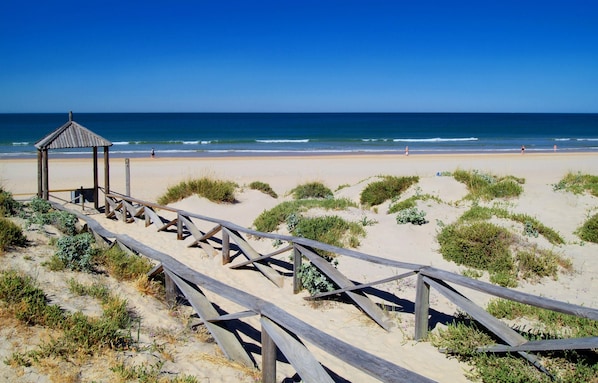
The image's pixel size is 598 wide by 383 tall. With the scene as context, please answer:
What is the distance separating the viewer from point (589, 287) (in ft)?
23.6

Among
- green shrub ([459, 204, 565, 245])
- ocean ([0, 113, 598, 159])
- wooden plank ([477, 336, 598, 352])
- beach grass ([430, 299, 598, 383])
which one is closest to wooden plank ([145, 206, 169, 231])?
green shrub ([459, 204, 565, 245])

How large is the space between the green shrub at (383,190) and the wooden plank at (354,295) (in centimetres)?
707

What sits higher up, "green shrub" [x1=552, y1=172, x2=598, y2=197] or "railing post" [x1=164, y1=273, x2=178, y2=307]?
"green shrub" [x1=552, y1=172, x2=598, y2=197]

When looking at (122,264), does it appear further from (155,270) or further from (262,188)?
(262,188)

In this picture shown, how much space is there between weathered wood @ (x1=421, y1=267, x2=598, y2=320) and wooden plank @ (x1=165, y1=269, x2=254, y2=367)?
2235 millimetres

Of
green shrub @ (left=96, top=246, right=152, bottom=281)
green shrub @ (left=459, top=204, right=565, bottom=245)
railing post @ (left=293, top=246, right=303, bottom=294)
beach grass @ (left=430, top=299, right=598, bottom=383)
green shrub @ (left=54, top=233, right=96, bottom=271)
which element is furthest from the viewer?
green shrub @ (left=459, top=204, right=565, bottom=245)

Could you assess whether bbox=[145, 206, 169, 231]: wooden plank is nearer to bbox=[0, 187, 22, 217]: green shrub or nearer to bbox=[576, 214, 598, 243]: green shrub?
bbox=[0, 187, 22, 217]: green shrub

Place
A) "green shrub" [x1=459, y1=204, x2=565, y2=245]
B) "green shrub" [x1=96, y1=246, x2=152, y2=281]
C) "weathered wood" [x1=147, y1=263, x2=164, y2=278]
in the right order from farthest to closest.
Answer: "green shrub" [x1=459, y1=204, x2=565, y2=245], "green shrub" [x1=96, y1=246, x2=152, y2=281], "weathered wood" [x1=147, y1=263, x2=164, y2=278]

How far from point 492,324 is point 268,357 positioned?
251 cm

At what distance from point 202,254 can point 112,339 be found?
505 centimetres

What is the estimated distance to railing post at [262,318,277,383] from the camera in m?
3.66

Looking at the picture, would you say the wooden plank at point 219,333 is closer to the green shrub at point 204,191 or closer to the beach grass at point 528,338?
the beach grass at point 528,338

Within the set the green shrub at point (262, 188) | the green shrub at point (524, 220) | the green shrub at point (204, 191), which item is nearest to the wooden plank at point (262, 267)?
the green shrub at point (524, 220)

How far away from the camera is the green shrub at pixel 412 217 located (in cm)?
1001
